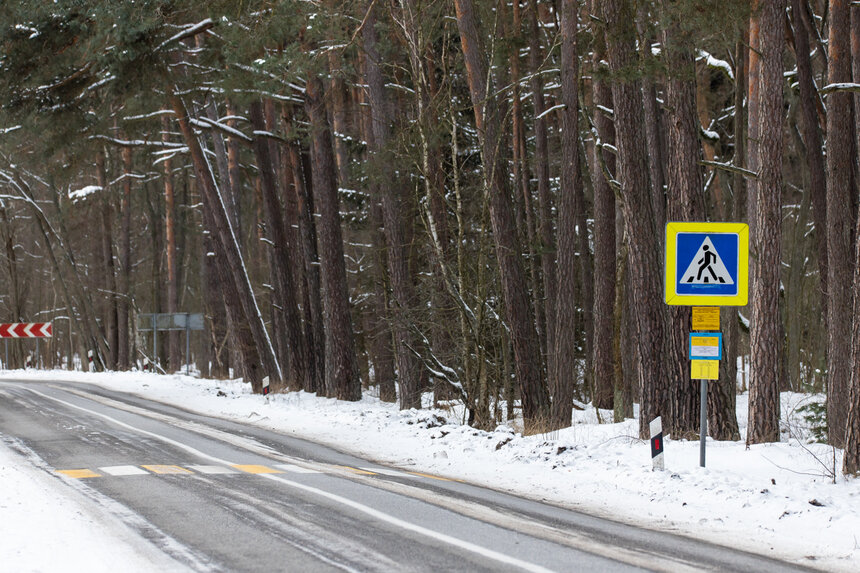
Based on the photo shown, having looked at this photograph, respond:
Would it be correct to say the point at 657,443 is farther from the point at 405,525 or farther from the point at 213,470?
the point at 213,470

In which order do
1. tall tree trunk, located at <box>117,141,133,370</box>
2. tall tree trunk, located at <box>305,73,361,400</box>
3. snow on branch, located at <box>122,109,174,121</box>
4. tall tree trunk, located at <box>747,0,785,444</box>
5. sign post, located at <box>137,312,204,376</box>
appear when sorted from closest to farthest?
tall tree trunk, located at <box>747,0,785,444</box>
snow on branch, located at <box>122,109,174,121</box>
tall tree trunk, located at <box>305,73,361,400</box>
sign post, located at <box>137,312,204,376</box>
tall tree trunk, located at <box>117,141,133,370</box>

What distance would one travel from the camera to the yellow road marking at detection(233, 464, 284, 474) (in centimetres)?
1088

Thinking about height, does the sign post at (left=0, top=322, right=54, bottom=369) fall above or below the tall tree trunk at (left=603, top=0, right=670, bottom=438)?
below

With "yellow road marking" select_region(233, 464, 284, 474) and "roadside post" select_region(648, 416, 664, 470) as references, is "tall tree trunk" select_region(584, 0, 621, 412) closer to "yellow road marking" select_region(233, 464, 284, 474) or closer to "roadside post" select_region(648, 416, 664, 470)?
"roadside post" select_region(648, 416, 664, 470)

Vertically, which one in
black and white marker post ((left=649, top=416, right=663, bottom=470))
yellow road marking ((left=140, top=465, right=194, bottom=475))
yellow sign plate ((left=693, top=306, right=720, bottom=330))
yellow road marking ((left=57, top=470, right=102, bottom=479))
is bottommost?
yellow road marking ((left=140, top=465, right=194, bottom=475))

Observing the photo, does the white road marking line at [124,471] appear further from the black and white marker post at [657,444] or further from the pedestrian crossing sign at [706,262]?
the pedestrian crossing sign at [706,262]

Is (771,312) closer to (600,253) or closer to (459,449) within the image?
(459,449)

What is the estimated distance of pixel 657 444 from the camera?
10180 millimetres

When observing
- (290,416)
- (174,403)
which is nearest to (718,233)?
(290,416)

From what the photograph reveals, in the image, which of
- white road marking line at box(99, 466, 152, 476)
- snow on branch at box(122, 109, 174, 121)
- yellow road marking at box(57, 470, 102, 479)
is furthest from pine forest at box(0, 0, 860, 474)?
yellow road marking at box(57, 470, 102, 479)

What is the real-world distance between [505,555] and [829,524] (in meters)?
3.24

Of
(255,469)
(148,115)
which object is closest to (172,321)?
(148,115)

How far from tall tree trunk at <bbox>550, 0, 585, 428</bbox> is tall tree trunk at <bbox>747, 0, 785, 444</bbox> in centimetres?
616

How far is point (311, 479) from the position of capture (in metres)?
10.3
